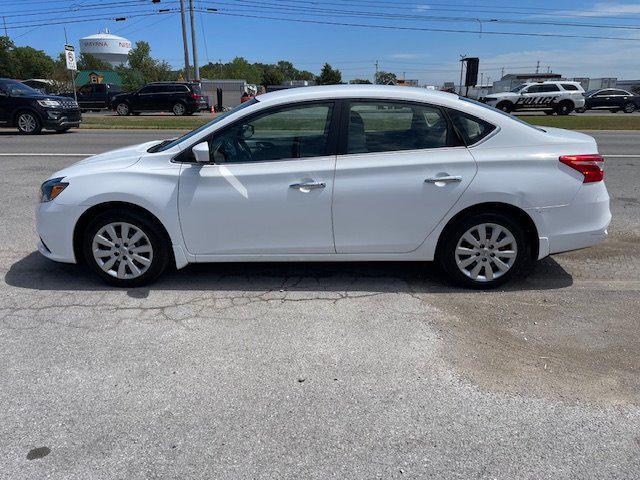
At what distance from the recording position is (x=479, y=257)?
4.34 m

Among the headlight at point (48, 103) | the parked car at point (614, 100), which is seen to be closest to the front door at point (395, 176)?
the headlight at point (48, 103)

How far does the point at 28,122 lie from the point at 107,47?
3579 inches

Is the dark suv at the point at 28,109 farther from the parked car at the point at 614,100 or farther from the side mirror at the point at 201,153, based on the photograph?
the parked car at the point at 614,100

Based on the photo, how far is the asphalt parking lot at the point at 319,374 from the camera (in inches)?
98.8

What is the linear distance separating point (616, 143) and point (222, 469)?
15.5 meters

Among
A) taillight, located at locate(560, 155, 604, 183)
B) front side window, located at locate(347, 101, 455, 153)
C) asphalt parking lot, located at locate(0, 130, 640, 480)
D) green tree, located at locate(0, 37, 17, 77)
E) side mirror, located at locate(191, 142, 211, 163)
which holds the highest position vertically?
green tree, located at locate(0, 37, 17, 77)

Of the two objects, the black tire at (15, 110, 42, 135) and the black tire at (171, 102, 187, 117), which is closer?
the black tire at (15, 110, 42, 135)

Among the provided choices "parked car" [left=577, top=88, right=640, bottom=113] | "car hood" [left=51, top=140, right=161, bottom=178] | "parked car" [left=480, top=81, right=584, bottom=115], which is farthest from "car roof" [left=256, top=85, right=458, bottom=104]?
"parked car" [left=577, top=88, right=640, bottom=113]

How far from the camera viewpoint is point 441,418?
2.79 meters

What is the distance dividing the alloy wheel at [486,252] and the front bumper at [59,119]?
53.7 ft

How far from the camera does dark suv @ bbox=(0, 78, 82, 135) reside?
53.9 ft

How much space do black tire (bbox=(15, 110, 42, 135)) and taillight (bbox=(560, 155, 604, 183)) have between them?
17.0 metres

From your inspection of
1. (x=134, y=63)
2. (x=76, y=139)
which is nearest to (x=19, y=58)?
(x=134, y=63)

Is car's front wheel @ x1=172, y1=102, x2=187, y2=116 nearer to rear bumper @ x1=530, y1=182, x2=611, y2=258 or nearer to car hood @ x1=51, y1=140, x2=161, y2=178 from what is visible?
car hood @ x1=51, y1=140, x2=161, y2=178
